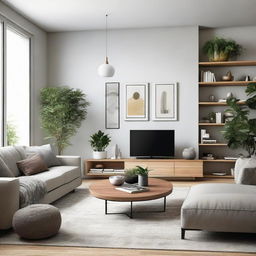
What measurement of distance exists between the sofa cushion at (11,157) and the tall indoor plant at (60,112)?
1913 mm

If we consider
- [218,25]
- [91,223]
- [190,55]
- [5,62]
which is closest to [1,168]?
[91,223]

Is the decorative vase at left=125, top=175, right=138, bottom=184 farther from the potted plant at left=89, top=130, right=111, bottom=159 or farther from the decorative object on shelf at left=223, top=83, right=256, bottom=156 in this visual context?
the decorative object on shelf at left=223, top=83, right=256, bottom=156

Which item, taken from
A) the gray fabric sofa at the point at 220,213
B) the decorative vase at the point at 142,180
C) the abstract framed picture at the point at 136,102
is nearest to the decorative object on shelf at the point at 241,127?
the abstract framed picture at the point at 136,102

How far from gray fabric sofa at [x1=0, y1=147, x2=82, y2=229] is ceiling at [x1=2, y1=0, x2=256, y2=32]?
2415 mm

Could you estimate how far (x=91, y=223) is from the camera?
4.03m

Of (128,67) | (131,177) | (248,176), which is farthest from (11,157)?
(128,67)

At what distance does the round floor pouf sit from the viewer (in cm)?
337

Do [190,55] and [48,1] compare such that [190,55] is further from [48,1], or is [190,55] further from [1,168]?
[1,168]

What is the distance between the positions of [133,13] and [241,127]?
2.70 m

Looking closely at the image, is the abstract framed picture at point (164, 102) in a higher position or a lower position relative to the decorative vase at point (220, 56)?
lower

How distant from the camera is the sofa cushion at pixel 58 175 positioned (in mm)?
4703

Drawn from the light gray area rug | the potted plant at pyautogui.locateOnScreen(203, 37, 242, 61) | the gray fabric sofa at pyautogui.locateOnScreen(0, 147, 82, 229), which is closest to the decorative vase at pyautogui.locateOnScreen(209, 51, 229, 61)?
the potted plant at pyautogui.locateOnScreen(203, 37, 242, 61)

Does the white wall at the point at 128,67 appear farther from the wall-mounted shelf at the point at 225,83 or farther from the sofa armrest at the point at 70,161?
the sofa armrest at the point at 70,161

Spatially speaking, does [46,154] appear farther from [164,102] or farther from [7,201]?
[164,102]
